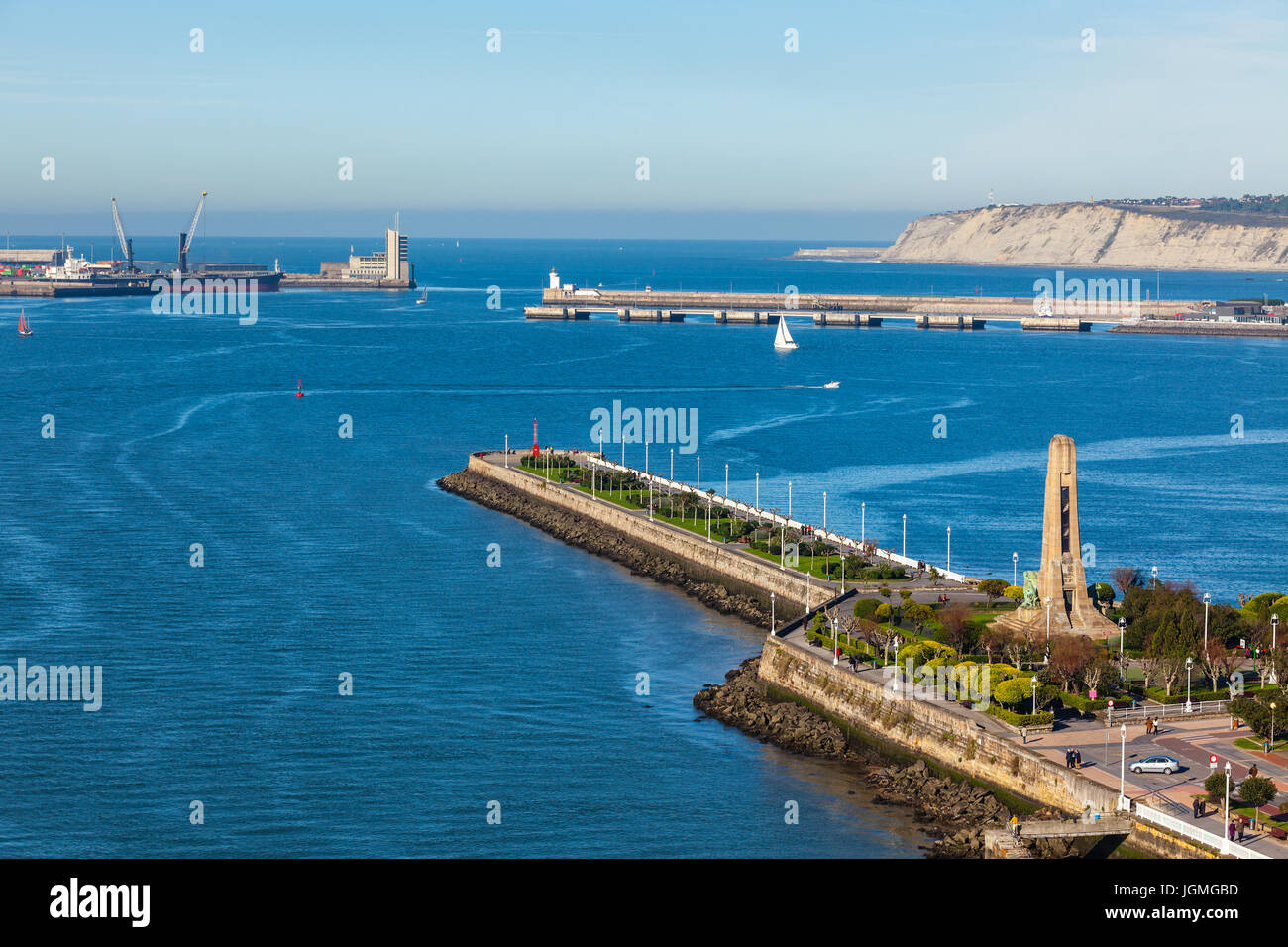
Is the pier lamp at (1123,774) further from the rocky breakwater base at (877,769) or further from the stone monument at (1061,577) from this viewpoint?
the stone monument at (1061,577)

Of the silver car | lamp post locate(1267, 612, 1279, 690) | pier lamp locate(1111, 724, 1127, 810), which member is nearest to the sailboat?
lamp post locate(1267, 612, 1279, 690)

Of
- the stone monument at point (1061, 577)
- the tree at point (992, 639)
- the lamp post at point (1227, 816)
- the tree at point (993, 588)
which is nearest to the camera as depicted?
the lamp post at point (1227, 816)

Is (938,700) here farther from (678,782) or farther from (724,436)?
(724,436)

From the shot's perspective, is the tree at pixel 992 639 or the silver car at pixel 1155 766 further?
the tree at pixel 992 639

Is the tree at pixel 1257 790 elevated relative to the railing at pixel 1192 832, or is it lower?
elevated

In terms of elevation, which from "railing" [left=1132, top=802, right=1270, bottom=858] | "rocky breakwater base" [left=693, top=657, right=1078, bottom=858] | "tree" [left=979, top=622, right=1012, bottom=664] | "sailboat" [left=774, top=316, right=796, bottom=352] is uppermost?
"sailboat" [left=774, top=316, right=796, bottom=352]

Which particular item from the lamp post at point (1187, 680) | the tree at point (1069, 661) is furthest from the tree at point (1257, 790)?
the tree at point (1069, 661)

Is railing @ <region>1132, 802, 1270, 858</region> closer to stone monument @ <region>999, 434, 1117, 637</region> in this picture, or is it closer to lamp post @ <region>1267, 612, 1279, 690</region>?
lamp post @ <region>1267, 612, 1279, 690</region>
